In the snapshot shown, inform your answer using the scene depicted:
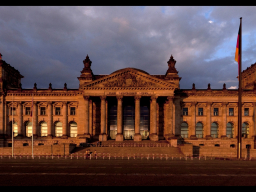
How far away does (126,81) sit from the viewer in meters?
52.0

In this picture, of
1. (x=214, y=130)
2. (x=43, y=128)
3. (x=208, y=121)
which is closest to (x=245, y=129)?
(x=214, y=130)

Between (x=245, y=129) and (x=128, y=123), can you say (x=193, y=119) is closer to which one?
(x=245, y=129)

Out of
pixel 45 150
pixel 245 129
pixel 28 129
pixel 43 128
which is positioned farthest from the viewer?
pixel 43 128

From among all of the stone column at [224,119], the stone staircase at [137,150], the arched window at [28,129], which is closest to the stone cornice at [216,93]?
the stone column at [224,119]

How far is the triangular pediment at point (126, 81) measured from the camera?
51562mm

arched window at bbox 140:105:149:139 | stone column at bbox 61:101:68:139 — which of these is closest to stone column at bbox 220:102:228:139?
arched window at bbox 140:105:149:139

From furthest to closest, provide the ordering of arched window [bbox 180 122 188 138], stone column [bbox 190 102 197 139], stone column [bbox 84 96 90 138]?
arched window [bbox 180 122 188 138] → stone column [bbox 190 102 197 139] → stone column [bbox 84 96 90 138]

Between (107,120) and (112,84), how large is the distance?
37.7 ft

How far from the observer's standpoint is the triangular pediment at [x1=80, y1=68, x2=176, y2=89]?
2030 inches

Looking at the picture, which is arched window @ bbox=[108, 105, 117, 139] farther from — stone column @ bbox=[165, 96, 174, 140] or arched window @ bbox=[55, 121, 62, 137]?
stone column @ bbox=[165, 96, 174, 140]

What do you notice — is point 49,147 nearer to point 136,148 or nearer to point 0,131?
point 136,148

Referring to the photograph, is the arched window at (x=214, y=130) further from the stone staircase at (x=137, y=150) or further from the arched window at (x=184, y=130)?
the stone staircase at (x=137, y=150)

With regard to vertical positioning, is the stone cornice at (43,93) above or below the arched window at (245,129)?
above

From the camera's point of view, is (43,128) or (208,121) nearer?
(208,121)
